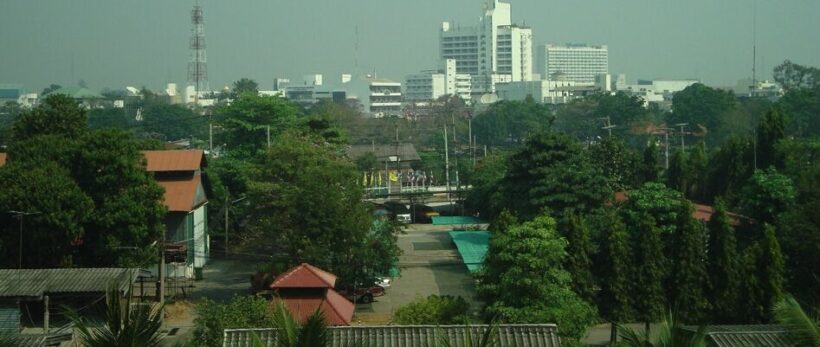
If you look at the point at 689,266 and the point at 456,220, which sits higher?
the point at 689,266

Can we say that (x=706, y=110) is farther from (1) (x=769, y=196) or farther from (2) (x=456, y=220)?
(1) (x=769, y=196)

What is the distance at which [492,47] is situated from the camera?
97.8 m

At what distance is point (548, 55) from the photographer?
109m

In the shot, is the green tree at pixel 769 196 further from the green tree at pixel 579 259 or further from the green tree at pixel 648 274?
the green tree at pixel 579 259

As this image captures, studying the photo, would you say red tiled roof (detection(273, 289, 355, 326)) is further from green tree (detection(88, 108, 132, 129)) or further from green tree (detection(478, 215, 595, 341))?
green tree (detection(88, 108, 132, 129))

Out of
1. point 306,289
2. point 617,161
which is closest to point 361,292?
point 306,289

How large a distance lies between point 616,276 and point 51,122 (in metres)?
11.7

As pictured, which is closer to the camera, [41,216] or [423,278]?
[41,216]

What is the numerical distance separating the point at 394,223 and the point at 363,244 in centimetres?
136

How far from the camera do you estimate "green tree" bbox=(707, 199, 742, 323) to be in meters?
13.2

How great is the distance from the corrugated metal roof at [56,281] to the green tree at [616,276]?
21.8ft

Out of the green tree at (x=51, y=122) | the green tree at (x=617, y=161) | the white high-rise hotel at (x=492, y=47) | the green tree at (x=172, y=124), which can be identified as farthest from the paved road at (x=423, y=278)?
the white high-rise hotel at (x=492, y=47)

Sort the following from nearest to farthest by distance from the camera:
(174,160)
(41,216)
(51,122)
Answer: (41,216) < (174,160) < (51,122)

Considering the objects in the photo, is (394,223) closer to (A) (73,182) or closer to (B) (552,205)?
(B) (552,205)
